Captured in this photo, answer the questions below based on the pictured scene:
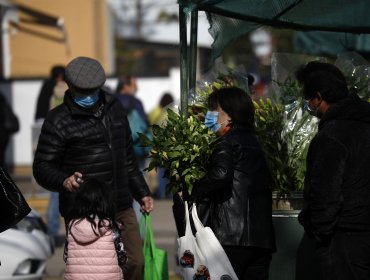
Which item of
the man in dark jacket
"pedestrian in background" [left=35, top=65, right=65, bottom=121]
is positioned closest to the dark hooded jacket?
the man in dark jacket

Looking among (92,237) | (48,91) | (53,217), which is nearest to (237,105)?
(92,237)

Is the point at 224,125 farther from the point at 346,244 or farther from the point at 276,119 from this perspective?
the point at 346,244

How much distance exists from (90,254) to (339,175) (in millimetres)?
1609

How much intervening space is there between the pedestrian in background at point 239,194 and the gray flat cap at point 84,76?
0.81 m

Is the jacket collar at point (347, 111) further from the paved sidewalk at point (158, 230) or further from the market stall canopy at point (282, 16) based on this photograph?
the paved sidewalk at point (158, 230)

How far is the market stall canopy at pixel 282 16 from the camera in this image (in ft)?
20.0

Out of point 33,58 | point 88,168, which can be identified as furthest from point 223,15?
point 33,58

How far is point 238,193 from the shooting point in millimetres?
5473

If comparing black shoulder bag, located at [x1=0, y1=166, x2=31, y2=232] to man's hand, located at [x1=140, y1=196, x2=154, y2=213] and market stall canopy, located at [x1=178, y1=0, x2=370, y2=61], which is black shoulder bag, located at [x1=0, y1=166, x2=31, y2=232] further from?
market stall canopy, located at [x1=178, y1=0, x2=370, y2=61]

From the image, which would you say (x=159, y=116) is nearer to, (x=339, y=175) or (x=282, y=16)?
(x=282, y=16)

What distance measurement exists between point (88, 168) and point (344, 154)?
1851 mm

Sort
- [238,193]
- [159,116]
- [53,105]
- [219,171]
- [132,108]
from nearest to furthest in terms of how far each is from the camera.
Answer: [219,171], [238,193], [132,108], [53,105], [159,116]

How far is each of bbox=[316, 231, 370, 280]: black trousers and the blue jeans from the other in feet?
18.7

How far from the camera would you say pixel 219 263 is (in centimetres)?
535
